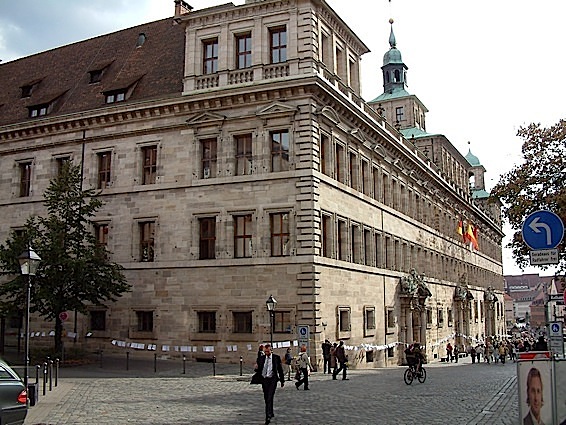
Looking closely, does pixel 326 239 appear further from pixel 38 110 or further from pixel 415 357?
pixel 38 110

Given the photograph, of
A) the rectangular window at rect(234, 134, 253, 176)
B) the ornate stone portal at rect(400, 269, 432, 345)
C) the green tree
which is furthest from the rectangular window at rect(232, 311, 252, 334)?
the ornate stone portal at rect(400, 269, 432, 345)

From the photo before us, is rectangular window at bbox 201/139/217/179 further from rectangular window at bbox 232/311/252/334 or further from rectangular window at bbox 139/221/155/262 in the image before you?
rectangular window at bbox 232/311/252/334

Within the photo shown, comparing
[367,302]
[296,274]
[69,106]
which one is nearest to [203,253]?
[296,274]

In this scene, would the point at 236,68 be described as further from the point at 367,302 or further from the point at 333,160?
the point at 367,302

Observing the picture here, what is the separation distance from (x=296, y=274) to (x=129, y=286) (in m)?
8.48

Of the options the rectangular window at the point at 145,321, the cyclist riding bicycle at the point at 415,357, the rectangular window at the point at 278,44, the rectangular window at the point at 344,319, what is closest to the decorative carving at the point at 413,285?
the rectangular window at the point at 344,319

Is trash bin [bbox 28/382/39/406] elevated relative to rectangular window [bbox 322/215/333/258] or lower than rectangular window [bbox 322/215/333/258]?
lower

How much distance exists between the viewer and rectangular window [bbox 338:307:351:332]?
102 ft

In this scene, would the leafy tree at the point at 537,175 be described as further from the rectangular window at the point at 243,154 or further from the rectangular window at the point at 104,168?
the rectangular window at the point at 104,168

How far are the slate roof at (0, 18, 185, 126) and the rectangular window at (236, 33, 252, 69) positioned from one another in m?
3.60

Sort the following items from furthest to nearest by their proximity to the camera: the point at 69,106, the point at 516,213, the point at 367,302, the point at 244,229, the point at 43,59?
the point at 43,59
the point at 69,106
the point at 367,302
the point at 244,229
the point at 516,213

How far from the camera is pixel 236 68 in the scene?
31.6 metres

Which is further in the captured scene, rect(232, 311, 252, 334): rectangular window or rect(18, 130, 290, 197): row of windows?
rect(18, 130, 290, 197): row of windows

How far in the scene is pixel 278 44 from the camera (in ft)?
102
